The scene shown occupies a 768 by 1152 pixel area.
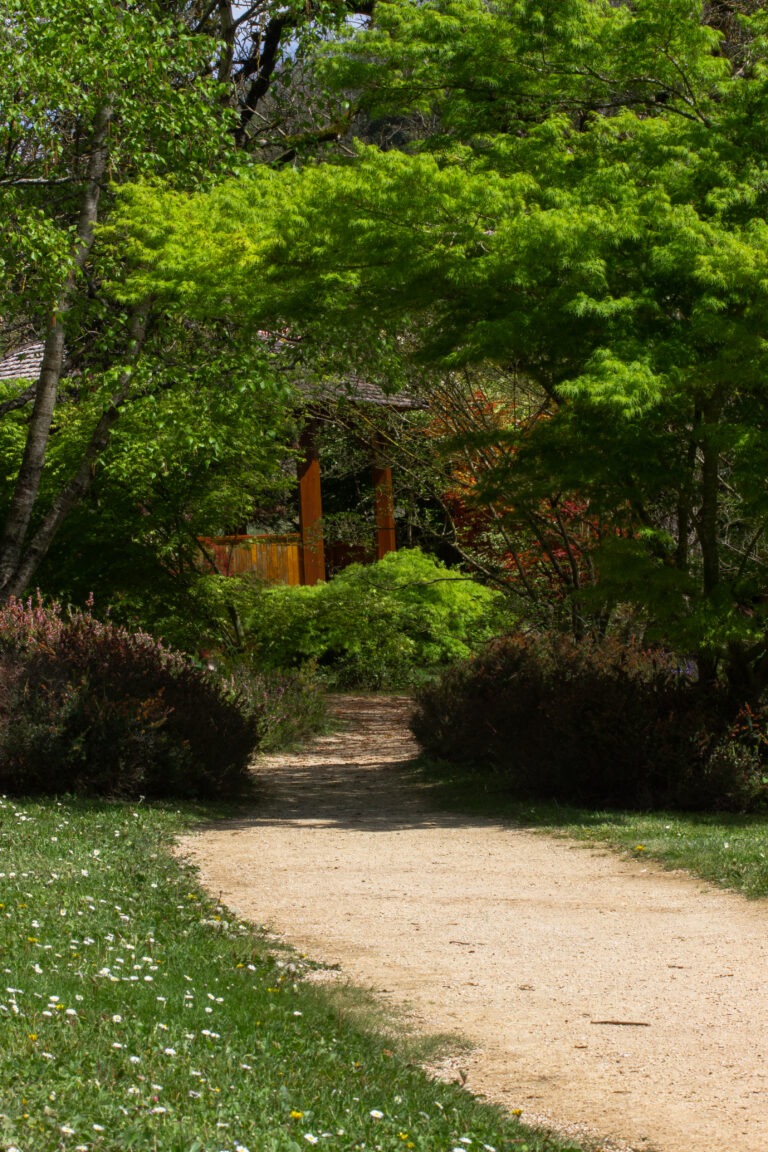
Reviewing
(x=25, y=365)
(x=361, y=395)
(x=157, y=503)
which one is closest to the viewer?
(x=157, y=503)

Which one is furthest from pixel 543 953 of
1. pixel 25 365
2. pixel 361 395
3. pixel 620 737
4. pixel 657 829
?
pixel 25 365

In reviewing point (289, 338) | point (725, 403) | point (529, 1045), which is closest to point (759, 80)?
point (725, 403)

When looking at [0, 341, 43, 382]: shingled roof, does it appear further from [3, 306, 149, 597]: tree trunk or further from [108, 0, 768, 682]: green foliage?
[108, 0, 768, 682]: green foliage

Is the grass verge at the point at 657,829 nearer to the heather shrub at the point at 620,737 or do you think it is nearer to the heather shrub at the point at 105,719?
the heather shrub at the point at 620,737

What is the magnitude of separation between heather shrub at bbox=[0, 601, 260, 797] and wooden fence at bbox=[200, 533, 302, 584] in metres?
6.47

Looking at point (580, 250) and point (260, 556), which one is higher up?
point (580, 250)

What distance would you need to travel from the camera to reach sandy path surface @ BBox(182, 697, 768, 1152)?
459 centimetres

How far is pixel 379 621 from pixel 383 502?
424 centimetres

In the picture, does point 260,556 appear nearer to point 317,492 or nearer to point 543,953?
point 317,492

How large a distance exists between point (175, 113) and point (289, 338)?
2636 millimetres

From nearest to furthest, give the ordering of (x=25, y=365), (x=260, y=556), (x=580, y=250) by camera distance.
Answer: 1. (x=580, y=250)
2. (x=25, y=365)
3. (x=260, y=556)

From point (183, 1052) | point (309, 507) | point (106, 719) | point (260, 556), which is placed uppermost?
point (309, 507)

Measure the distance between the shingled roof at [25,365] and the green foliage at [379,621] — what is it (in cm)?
557

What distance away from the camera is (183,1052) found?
421 cm
